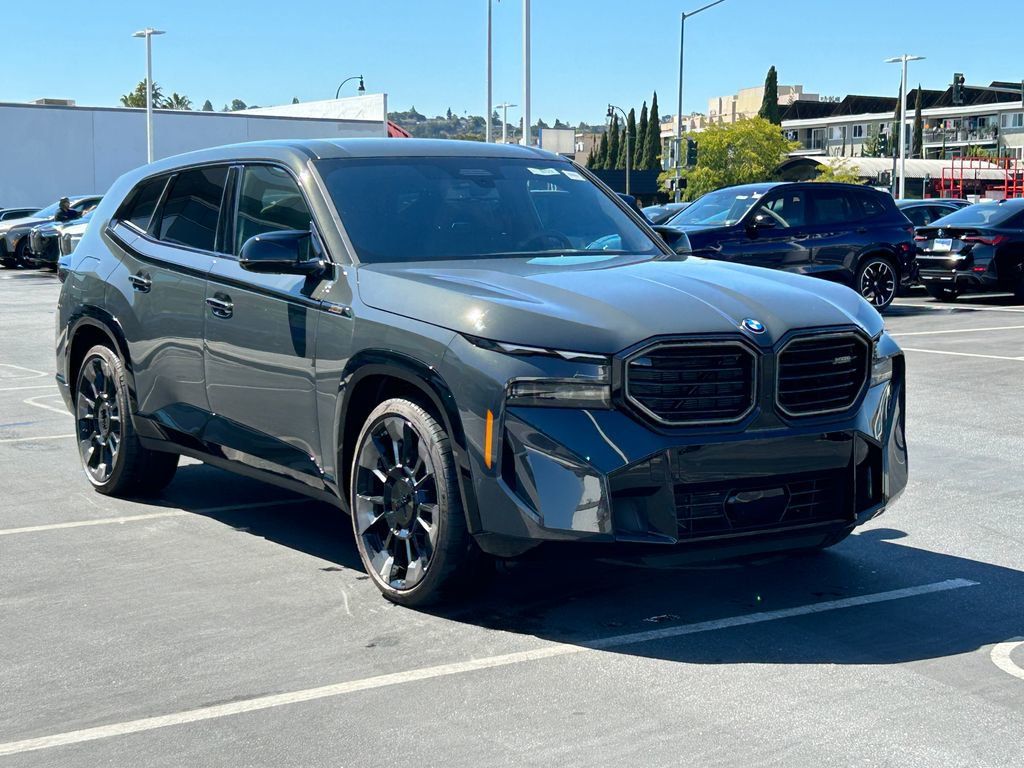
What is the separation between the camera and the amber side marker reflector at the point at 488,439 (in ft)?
16.4

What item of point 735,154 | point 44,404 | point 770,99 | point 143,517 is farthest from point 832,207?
point 770,99

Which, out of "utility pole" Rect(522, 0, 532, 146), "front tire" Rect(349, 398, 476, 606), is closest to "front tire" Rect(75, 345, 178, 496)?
"front tire" Rect(349, 398, 476, 606)

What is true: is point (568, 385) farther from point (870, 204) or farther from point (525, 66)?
point (525, 66)

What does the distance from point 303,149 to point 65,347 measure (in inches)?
93.8

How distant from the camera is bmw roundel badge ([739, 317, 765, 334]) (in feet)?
16.9

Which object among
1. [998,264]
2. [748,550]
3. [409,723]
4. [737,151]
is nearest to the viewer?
[409,723]

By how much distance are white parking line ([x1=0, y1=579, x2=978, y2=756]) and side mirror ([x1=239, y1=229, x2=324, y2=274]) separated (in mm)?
1895

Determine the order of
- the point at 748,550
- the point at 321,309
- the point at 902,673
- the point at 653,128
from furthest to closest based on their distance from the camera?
the point at 653,128
the point at 321,309
the point at 748,550
the point at 902,673

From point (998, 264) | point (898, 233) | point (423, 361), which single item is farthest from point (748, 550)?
point (998, 264)

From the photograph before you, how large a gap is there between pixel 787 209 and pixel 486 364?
1569cm

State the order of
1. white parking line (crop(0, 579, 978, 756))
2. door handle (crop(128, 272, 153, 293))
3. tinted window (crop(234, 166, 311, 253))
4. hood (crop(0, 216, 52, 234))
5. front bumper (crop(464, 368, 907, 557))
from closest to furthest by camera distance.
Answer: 1. white parking line (crop(0, 579, 978, 756))
2. front bumper (crop(464, 368, 907, 557))
3. tinted window (crop(234, 166, 311, 253))
4. door handle (crop(128, 272, 153, 293))
5. hood (crop(0, 216, 52, 234))

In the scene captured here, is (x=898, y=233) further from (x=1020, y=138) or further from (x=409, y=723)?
(x=1020, y=138)

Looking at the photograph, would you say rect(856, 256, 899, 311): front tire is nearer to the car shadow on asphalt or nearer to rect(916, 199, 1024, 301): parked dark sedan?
rect(916, 199, 1024, 301): parked dark sedan

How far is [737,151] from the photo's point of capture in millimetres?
78312
